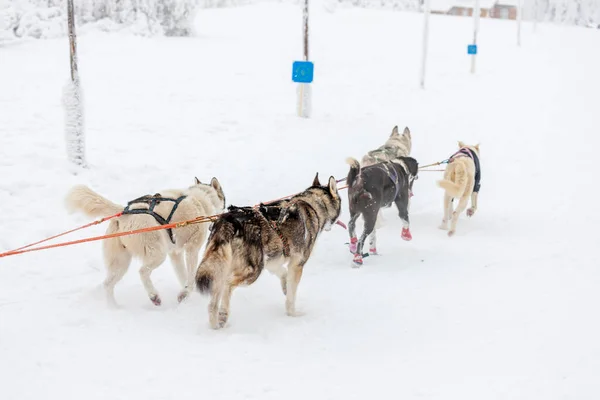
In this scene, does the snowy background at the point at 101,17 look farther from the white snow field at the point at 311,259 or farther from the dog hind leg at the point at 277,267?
the dog hind leg at the point at 277,267

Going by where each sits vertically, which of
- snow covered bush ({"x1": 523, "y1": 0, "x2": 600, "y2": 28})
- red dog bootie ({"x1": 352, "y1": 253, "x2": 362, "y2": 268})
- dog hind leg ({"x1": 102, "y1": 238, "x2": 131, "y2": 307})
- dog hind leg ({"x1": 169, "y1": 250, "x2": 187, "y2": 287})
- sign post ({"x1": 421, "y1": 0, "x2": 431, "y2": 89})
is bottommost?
red dog bootie ({"x1": 352, "y1": 253, "x2": 362, "y2": 268})

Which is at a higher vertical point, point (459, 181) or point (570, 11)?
point (570, 11)

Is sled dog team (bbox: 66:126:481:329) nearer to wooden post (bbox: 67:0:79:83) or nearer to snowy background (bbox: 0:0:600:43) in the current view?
wooden post (bbox: 67:0:79:83)

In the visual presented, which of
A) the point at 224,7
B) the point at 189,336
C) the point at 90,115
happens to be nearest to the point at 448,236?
the point at 189,336

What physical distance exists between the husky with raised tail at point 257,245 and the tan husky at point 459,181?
305 cm

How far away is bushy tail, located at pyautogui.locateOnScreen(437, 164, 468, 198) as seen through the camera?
8102mm

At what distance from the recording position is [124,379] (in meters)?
4.09

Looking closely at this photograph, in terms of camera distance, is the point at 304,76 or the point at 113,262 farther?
the point at 304,76

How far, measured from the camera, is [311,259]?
24.4ft

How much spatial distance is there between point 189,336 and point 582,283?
4.47 metres

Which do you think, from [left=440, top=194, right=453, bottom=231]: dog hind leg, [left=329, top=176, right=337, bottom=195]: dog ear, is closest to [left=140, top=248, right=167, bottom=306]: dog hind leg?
[left=329, top=176, right=337, bottom=195]: dog ear

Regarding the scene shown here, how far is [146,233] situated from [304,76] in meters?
8.22

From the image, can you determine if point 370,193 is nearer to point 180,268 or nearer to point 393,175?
point 393,175

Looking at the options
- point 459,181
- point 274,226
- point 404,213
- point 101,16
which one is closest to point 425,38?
point 101,16
